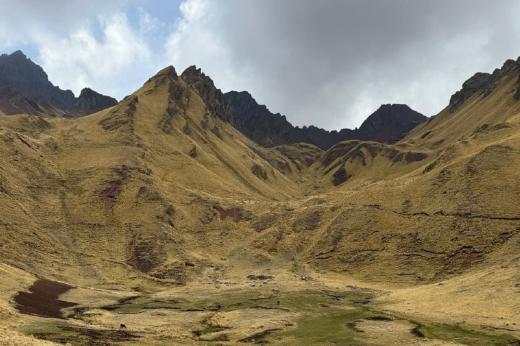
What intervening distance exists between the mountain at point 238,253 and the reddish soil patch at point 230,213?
0.59 meters

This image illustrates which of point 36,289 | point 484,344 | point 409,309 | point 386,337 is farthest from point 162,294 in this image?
point 484,344

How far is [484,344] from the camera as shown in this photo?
51.8 m

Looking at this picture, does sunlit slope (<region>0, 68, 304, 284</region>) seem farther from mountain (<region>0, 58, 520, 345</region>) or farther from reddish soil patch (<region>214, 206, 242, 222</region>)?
mountain (<region>0, 58, 520, 345</region>)

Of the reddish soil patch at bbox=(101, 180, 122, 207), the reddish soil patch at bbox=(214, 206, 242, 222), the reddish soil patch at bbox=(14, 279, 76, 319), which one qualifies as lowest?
the reddish soil patch at bbox=(14, 279, 76, 319)

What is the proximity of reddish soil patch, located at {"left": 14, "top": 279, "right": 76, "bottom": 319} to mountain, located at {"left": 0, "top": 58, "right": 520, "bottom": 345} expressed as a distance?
1.31 feet

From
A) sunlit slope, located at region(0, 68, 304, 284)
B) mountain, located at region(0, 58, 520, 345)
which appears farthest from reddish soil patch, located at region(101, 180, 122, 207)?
mountain, located at region(0, 58, 520, 345)

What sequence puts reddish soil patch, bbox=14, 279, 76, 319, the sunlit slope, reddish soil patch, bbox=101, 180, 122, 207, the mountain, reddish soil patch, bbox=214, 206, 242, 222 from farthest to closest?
reddish soil patch, bbox=214, 206, 242, 222
reddish soil patch, bbox=101, 180, 122, 207
the sunlit slope
reddish soil patch, bbox=14, 279, 76, 319
the mountain

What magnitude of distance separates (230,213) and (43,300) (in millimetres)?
73165

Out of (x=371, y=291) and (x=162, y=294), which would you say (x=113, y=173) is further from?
(x=371, y=291)

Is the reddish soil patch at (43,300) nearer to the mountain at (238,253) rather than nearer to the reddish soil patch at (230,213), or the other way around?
the mountain at (238,253)

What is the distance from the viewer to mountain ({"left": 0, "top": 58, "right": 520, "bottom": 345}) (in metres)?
62.9

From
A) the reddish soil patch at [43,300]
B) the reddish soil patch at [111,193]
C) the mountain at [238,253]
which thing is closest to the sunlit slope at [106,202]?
the reddish soil patch at [111,193]

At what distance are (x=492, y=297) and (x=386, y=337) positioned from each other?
87.0 feet

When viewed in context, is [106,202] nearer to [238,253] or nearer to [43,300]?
[238,253]
